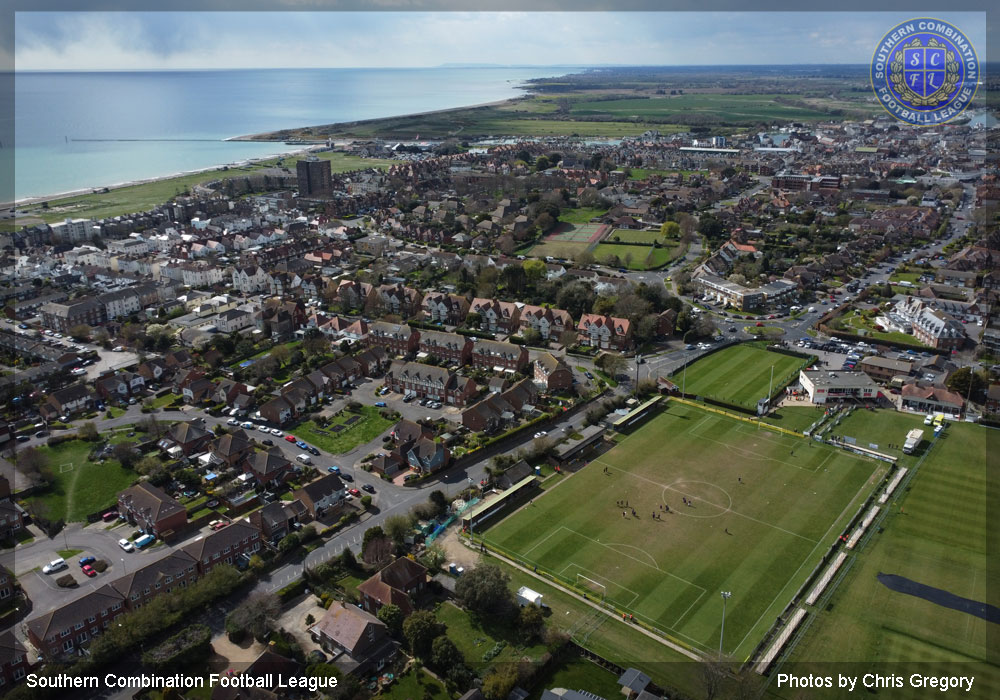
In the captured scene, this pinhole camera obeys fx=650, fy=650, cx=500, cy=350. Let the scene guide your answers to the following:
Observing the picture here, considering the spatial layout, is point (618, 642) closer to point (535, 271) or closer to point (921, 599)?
point (921, 599)

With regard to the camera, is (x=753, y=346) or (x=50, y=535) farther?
(x=753, y=346)

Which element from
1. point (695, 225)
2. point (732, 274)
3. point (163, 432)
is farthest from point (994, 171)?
point (163, 432)

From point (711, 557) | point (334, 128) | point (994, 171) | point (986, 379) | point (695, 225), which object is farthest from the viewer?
point (334, 128)

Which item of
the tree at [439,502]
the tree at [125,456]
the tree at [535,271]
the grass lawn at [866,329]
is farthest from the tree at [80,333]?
the grass lawn at [866,329]

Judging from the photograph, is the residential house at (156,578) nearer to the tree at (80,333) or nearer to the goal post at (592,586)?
the goal post at (592,586)

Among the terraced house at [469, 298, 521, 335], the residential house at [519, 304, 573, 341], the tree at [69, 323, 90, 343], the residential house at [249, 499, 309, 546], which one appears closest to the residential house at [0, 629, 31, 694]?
the residential house at [249, 499, 309, 546]

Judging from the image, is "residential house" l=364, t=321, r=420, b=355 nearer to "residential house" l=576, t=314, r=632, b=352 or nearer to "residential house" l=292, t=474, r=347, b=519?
"residential house" l=576, t=314, r=632, b=352

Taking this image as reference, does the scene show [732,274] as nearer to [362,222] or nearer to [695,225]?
[695,225]
